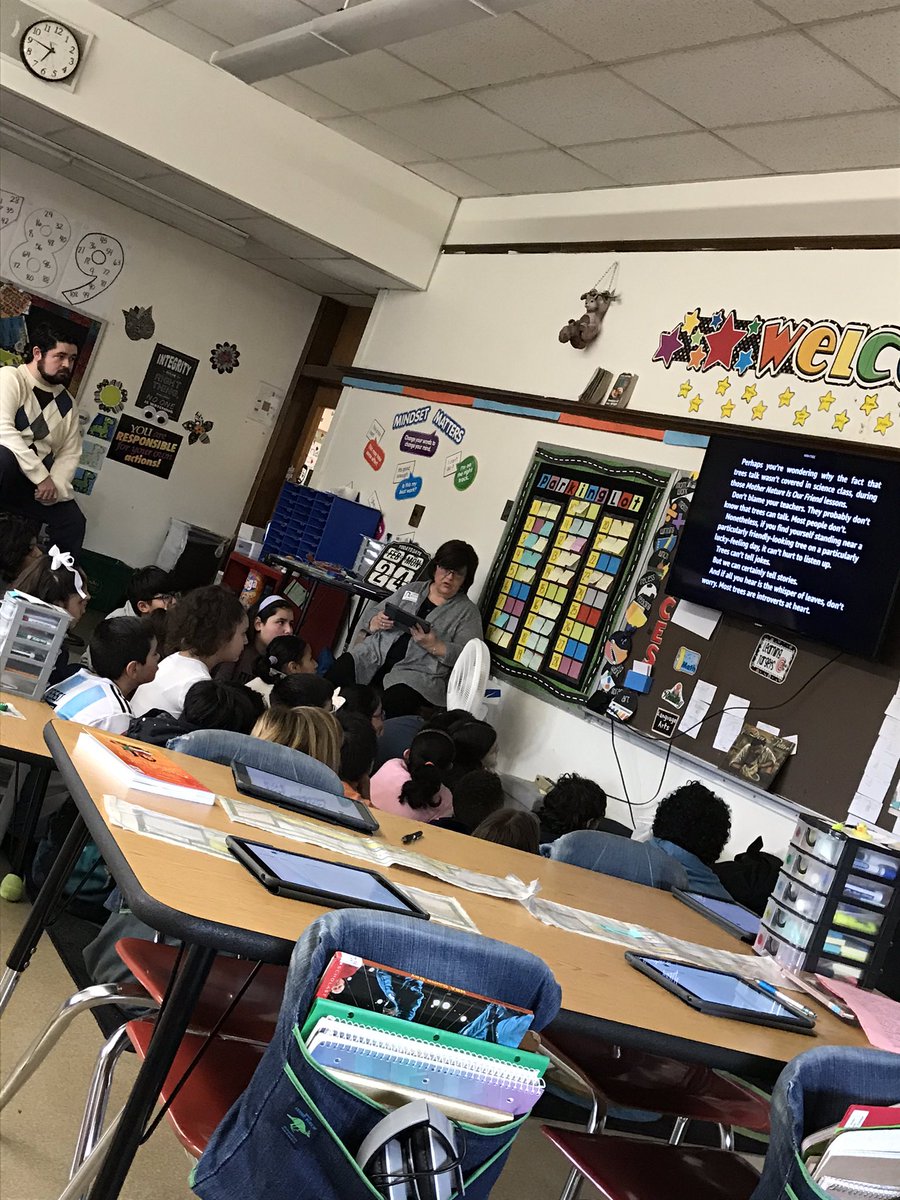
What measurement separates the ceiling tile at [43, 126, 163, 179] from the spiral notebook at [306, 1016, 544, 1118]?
6.01 meters

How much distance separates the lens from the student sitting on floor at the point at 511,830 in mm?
3023

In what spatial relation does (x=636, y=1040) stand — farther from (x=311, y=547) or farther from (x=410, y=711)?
(x=311, y=547)

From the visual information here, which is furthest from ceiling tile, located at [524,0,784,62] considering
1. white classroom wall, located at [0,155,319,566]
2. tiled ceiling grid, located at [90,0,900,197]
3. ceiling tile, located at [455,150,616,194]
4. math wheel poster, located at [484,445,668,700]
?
white classroom wall, located at [0,155,319,566]

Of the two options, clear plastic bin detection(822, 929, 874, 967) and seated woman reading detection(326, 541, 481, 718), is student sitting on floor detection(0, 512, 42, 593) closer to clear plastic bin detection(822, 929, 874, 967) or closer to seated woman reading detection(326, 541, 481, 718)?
seated woman reading detection(326, 541, 481, 718)

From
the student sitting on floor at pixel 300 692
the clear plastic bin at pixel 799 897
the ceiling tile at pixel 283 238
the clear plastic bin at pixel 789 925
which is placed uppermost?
the ceiling tile at pixel 283 238

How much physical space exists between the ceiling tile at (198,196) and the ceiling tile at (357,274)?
656 mm

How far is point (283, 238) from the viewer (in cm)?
744

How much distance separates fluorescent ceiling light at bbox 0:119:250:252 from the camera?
7211 millimetres

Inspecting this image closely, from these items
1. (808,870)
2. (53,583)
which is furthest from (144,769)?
(53,583)

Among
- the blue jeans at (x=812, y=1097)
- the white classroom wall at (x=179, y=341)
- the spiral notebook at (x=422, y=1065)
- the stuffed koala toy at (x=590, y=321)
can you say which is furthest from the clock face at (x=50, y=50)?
the blue jeans at (x=812, y=1097)

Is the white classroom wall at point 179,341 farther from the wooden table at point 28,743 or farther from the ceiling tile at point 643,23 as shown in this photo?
the wooden table at point 28,743

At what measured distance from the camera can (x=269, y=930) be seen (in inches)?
59.4

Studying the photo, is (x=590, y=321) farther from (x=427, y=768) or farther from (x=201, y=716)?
(x=201, y=716)

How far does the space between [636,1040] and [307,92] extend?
566 cm
